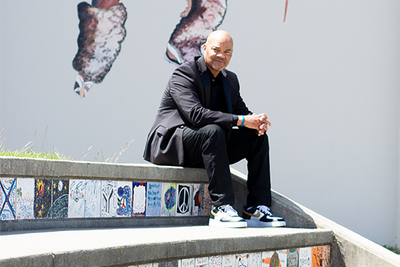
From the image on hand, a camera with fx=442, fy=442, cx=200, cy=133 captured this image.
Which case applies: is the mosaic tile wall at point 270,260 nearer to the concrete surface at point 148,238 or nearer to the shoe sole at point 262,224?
the concrete surface at point 148,238

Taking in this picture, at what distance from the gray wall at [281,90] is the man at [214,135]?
159 centimetres

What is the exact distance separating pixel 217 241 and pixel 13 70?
9.74ft

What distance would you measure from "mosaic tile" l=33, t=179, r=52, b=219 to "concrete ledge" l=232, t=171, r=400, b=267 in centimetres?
142

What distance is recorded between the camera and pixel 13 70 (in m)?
4.06

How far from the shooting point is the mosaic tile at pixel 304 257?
230 centimetres

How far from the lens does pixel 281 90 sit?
4.77m

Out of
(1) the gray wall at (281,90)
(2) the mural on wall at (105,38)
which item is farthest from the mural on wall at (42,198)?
(2) the mural on wall at (105,38)

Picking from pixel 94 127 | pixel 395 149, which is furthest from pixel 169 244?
pixel 395 149

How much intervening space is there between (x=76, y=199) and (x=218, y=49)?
1244mm

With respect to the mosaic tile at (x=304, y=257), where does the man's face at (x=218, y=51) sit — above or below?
above

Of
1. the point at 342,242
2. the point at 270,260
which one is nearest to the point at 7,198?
the point at 270,260

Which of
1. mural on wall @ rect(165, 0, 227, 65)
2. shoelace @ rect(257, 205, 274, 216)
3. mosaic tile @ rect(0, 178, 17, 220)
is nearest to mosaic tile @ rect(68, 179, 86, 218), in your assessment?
mosaic tile @ rect(0, 178, 17, 220)

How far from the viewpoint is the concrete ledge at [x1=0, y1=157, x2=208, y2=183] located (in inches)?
80.0

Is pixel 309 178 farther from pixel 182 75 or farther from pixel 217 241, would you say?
pixel 217 241
